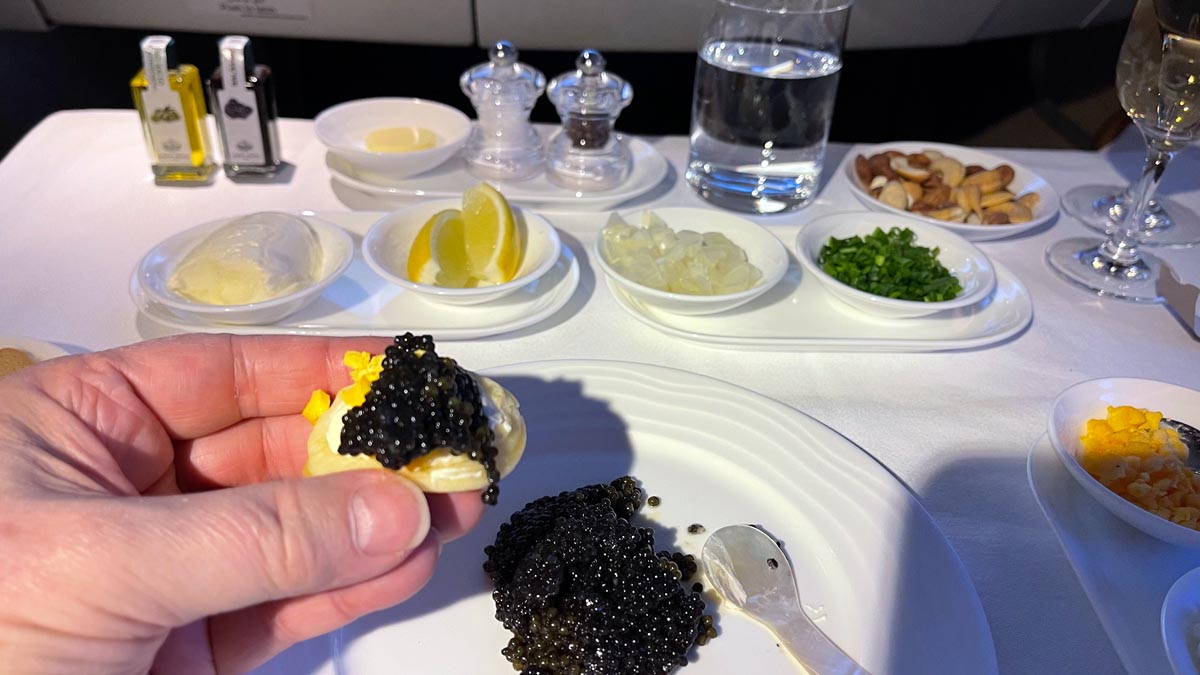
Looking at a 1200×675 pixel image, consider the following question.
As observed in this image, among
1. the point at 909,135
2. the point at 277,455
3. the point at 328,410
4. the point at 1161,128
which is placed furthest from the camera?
the point at 909,135

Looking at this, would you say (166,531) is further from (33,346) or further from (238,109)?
(238,109)

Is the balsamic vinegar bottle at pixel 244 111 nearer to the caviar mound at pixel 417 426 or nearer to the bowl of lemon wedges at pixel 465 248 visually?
the bowl of lemon wedges at pixel 465 248

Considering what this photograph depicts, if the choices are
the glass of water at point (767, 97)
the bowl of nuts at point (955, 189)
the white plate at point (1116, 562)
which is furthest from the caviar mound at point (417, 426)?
the bowl of nuts at point (955, 189)

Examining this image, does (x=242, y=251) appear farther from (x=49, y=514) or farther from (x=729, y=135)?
(x=729, y=135)

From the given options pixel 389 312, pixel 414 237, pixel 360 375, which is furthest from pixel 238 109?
pixel 360 375

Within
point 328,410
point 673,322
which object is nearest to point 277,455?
point 328,410

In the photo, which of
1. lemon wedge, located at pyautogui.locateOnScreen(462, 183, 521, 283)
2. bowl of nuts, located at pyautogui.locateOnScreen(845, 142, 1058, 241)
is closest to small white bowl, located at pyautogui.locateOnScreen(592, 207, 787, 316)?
lemon wedge, located at pyautogui.locateOnScreen(462, 183, 521, 283)
